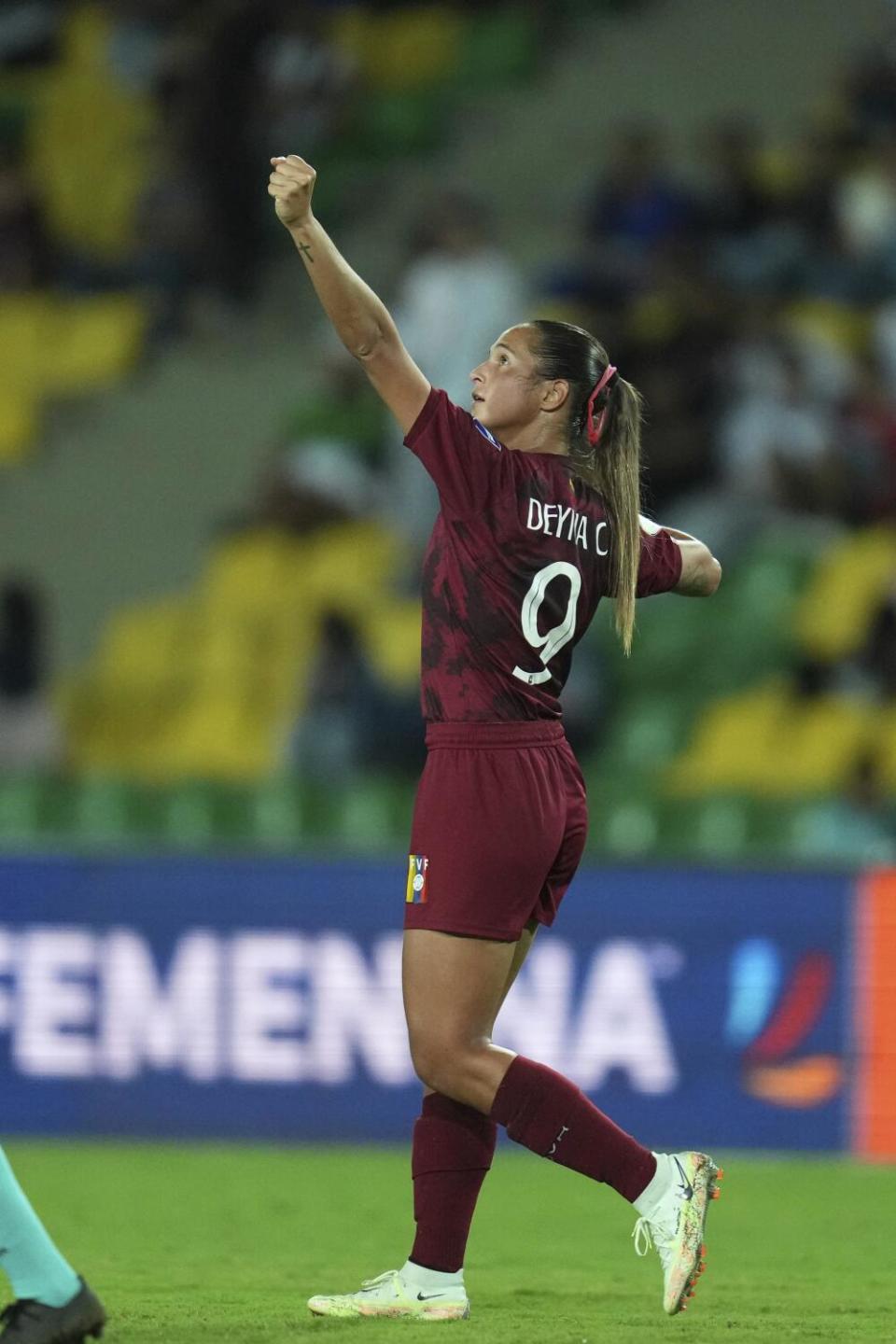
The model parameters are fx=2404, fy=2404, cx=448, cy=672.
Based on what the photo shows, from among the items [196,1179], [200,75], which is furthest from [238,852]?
[200,75]

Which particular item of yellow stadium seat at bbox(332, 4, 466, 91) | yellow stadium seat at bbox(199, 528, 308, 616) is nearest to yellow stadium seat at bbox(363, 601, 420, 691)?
yellow stadium seat at bbox(199, 528, 308, 616)

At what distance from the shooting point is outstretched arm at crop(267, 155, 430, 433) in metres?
4.16

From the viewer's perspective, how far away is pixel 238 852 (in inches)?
320

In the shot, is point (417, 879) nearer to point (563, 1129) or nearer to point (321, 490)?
point (563, 1129)

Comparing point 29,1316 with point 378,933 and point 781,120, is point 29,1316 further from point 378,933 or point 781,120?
point 781,120

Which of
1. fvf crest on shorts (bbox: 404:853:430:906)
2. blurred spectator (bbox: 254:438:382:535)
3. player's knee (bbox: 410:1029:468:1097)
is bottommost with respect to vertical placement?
player's knee (bbox: 410:1029:468:1097)

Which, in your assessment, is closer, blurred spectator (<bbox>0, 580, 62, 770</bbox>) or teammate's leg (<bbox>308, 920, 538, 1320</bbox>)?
teammate's leg (<bbox>308, 920, 538, 1320</bbox>)

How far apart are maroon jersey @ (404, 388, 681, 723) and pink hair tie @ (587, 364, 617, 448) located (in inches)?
2.9

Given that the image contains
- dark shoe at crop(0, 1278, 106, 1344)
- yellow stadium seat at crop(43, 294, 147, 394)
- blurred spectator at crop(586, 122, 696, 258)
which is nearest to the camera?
dark shoe at crop(0, 1278, 106, 1344)

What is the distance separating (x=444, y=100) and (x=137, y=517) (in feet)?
11.3

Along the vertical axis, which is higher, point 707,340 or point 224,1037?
point 707,340

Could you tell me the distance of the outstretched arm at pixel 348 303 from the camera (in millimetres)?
4160

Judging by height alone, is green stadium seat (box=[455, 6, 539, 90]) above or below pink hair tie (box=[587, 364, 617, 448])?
above

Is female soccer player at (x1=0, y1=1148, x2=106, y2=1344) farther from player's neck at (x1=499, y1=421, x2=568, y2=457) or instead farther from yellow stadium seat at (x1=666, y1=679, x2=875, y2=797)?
yellow stadium seat at (x1=666, y1=679, x2=875, y2=797)
